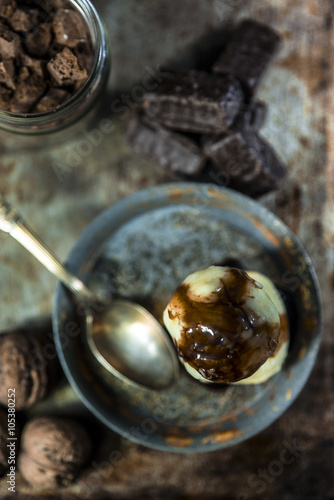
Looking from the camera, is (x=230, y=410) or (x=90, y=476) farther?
(x=90, y=476)

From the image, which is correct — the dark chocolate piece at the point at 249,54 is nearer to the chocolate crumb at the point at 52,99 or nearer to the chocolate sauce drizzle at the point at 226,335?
the chocolate crumb at the point at 52,99

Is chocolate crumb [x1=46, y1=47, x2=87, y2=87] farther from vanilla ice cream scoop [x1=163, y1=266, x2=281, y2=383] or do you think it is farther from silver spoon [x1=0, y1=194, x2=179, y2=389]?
vanilla ice cream scoop [x1=163, y1=266, x2=281, y2=383]

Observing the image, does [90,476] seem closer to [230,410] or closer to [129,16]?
[230,410]

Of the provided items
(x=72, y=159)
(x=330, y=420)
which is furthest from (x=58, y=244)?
(x=330, y=420)

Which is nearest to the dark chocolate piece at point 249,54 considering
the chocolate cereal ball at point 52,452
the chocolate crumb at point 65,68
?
the chocolate crumb at point 65,68

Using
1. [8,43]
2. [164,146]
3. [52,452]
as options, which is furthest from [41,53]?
[52,452]

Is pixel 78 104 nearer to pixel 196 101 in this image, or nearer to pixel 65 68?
pixel 65 68
